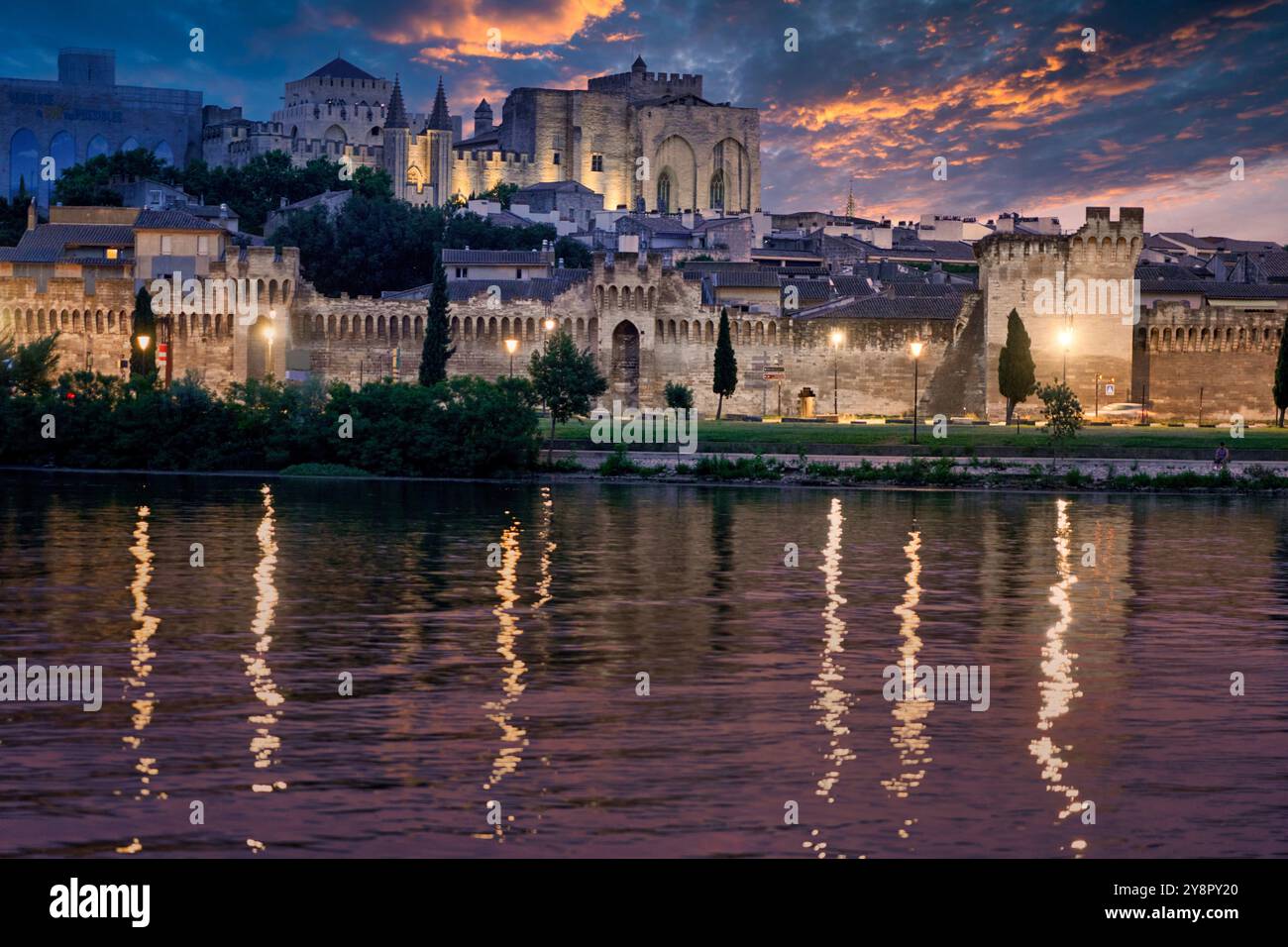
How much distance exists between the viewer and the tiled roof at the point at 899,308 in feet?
203

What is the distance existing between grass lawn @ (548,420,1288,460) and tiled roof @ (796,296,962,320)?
937 cm

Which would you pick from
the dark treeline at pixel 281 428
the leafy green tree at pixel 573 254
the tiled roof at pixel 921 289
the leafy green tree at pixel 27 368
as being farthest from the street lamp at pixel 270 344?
the tiled roof at pixel 921 289

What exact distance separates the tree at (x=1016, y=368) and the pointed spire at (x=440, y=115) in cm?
6082

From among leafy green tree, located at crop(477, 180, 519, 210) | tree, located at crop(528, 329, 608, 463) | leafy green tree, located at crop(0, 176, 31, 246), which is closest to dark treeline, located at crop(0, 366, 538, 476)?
tree, located at crop(528, 329, 608, 463)

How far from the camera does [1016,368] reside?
5453 cm

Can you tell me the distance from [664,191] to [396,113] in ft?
59.9

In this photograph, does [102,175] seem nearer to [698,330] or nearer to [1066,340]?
[698,330]

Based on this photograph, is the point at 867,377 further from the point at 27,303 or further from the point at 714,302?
the point at 27,303

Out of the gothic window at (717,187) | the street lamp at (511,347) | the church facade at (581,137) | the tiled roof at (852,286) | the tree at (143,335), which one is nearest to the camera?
the tree at (143,335)

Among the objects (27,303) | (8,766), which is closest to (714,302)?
(27,303)

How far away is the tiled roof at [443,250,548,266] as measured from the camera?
235 feet

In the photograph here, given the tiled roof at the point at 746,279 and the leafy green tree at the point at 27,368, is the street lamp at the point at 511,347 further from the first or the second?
the leafy green tree at the point at 27,368

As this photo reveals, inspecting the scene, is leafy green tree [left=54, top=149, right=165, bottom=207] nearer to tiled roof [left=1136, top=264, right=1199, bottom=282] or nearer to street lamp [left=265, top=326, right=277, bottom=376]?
street lamp [left=265, top=326, right=277, bottom=376]
